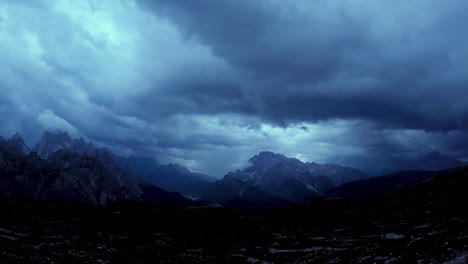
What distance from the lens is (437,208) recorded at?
68.7 meters

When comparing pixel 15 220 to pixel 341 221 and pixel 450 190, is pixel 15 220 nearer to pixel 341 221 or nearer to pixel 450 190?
pixel 341 221

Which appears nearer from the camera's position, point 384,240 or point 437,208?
point 384,240

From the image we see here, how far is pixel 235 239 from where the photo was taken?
68.6m

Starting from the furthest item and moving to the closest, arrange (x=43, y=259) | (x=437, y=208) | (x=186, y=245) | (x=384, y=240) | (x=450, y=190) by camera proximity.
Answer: (x=450, y=190)
(x=437, y=208)
(x=186, y=245)
(x=384, y=240)
(x=43, y=259)

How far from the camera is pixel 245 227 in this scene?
279 ft

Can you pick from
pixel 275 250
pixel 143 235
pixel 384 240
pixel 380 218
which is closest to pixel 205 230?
pixel 143 235

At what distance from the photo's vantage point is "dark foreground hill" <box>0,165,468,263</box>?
40.3 m

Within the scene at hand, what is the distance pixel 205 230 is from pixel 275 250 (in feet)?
89.9

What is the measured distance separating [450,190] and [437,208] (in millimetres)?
26167

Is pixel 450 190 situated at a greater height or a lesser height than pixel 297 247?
greater

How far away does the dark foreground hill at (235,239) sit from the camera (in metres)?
40.3

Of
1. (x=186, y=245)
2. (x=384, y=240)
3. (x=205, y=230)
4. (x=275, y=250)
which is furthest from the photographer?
(x=205, y=230)

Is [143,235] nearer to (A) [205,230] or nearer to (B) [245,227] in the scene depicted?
(A) [205,230]

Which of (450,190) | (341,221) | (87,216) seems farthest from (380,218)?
(87,216)
